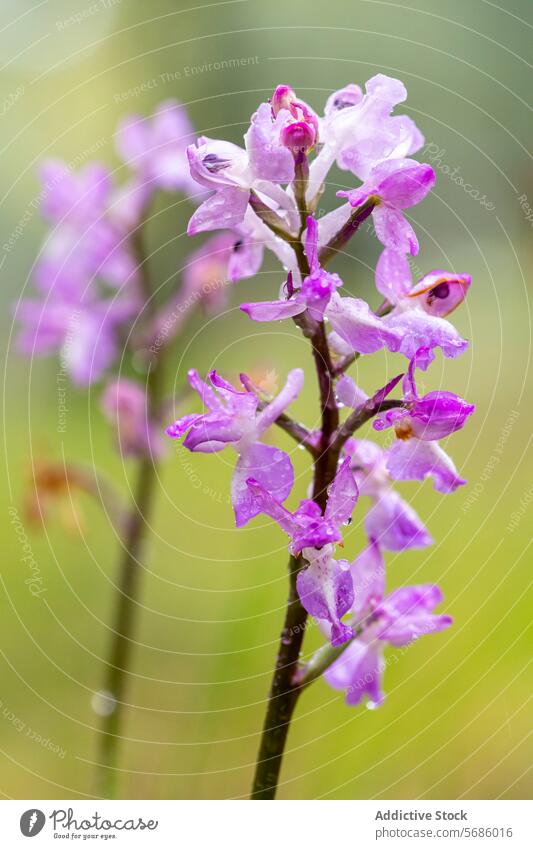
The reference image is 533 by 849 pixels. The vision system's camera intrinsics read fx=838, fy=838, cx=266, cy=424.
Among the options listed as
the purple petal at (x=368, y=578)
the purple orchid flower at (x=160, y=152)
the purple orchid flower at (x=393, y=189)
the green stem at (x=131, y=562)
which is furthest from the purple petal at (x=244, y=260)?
the purple orchid flower at (x=160, y=152)

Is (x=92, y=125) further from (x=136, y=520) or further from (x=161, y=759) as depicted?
(x=161, y=759)

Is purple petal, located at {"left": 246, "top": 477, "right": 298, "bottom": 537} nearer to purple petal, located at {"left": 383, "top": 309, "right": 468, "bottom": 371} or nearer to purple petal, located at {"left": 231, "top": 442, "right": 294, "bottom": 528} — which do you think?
purple petal, located at {"left": 231, "top": 442, "right": 294, "bottom": 528}

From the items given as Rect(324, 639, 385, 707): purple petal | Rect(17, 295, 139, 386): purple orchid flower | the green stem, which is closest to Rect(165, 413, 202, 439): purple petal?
Rect(324, 639, 385, 707): purple petal

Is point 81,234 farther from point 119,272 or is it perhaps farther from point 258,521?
point 258,521

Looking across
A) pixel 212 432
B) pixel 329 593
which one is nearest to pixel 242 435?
pixel 212 432

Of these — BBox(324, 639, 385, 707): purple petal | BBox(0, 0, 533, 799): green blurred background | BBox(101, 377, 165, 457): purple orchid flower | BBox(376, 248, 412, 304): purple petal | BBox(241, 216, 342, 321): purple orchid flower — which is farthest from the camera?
BBox(101, 377, 165, 457): purple orchid flower

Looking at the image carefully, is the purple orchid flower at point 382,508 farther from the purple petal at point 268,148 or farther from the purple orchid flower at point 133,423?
the purple orchid flower at point 133,423

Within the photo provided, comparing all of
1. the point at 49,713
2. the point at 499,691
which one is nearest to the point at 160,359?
the point at 49,713
